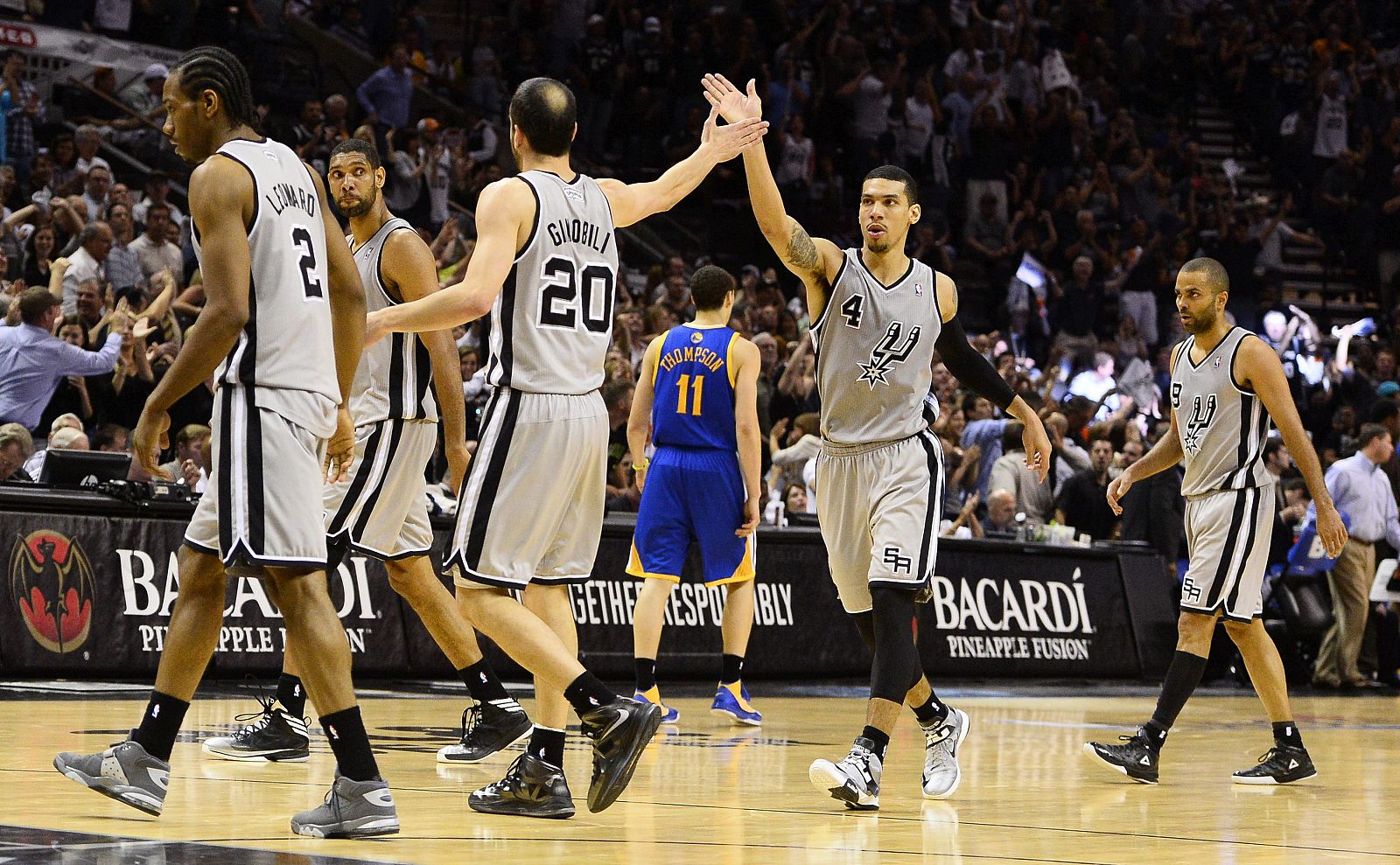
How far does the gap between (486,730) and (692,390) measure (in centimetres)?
295

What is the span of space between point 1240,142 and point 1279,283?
4351 millimetres

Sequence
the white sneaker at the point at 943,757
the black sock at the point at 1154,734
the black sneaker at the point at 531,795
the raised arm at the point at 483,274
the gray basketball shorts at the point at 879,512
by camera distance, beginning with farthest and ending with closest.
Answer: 1. the black sock at the point at 1154,734
2. the white sneaker at the point at 943,757
3. the gray basketball shorts at the point at 879,512
4. the black sneaker at the point at 531,795
5. the raised arm at the point at 483,274

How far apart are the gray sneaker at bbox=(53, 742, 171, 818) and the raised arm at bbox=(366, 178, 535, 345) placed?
1.40m

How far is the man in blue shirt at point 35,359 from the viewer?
1180 centimetres

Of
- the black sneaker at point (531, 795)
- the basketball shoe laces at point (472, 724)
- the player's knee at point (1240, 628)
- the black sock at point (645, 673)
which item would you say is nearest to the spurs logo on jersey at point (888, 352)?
the black sneaker at point (531, 795)

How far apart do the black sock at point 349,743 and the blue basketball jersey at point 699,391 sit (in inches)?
193

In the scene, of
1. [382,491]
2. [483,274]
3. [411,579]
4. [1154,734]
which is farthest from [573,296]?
[1154,734]

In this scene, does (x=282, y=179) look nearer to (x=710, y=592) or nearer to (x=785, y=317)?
(x=710, y=592)

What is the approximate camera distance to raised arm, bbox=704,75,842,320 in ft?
21.4

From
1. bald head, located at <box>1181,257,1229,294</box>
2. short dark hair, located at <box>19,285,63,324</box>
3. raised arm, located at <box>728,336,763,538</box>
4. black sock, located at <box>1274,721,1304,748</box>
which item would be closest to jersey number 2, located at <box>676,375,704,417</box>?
raised arm, located at <box>728,336,763,538</box>

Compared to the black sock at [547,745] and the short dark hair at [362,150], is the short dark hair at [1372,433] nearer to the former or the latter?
the short dark hair at [362,150]

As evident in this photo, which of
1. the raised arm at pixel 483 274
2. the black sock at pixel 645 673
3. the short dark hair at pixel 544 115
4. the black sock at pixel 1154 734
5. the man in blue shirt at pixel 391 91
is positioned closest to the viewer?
the raised arm at pixel 483 274

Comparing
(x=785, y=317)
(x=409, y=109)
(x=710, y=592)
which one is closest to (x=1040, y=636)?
(x=710, y=592)

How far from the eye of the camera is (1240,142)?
2798 centimetres
